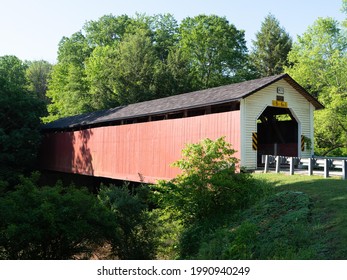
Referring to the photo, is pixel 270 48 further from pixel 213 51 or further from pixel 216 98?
pixel 216 98

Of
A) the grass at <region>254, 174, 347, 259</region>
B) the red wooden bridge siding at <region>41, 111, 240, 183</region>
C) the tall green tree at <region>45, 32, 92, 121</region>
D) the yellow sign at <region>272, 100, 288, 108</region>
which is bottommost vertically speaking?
the grass at <region>254, 174, 347, 259</region>

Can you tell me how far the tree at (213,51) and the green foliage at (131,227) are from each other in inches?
1091

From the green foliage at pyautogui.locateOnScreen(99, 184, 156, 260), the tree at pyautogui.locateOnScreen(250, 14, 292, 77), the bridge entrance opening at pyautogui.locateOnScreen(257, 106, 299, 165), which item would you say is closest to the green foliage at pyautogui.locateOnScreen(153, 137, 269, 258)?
the green foliage at pyautogui.locateOnScreen(99, 184, 156, 260)

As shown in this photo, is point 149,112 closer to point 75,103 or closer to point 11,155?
point 11,155

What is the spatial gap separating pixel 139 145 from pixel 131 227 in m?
7.76

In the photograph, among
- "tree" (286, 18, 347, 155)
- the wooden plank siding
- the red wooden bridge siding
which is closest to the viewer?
the wooden plank siding

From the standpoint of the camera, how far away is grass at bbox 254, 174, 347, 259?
6491 mm

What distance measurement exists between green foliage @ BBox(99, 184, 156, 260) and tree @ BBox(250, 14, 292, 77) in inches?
1351

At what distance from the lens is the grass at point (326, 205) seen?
256 inches

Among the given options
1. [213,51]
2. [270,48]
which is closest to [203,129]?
[213,51]

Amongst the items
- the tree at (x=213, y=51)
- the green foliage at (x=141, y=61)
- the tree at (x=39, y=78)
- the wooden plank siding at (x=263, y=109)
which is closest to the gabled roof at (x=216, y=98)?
the wooden plank siding at (x=263, y=109)

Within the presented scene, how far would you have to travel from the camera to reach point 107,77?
35594 mm

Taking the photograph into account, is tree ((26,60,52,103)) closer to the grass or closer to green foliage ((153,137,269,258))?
green foliage ((153,137,269,258))

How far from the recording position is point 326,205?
835 cm
